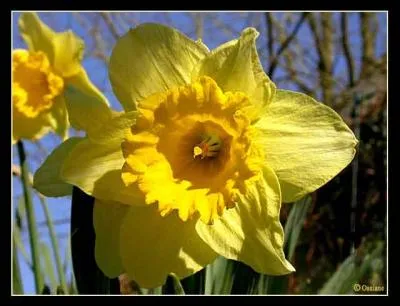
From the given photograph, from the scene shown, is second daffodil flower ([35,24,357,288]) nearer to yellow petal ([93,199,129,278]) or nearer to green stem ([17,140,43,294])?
yellow petal ([93,199,129,278])

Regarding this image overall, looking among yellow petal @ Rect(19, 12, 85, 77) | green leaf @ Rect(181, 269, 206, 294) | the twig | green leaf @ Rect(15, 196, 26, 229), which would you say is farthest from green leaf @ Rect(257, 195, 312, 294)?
the twig

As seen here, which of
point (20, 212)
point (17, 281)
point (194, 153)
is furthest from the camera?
point (20, 212)

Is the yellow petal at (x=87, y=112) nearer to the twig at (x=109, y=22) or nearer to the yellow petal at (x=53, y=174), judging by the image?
the yellow petal at (x=53, y=174)

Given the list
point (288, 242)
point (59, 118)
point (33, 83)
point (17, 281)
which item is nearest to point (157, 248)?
point (288, 242)

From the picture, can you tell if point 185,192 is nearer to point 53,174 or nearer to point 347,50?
point 53,174
